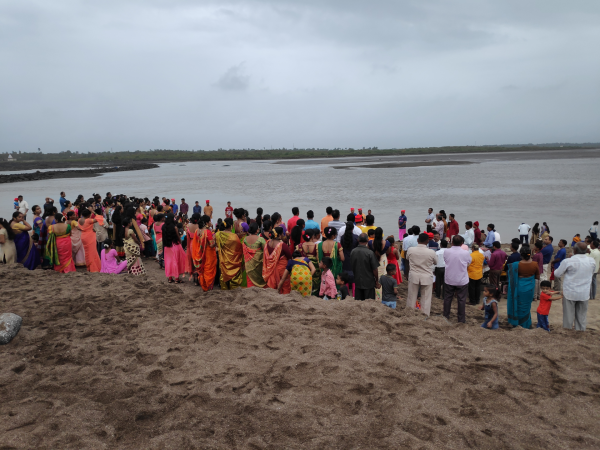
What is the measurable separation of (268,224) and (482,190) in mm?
26450

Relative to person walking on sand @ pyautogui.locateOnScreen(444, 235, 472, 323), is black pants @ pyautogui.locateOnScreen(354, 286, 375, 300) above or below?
below

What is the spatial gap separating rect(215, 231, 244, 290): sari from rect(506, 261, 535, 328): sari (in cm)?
450

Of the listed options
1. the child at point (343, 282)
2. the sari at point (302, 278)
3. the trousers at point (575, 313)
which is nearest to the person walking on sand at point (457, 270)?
the trousers at point (575, 313)

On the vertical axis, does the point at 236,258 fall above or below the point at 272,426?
above

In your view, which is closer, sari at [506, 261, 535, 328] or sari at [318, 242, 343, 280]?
sari at [506, 261, 535, 328]

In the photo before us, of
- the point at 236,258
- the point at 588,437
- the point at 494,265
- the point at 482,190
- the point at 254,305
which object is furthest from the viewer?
the point at 482,190

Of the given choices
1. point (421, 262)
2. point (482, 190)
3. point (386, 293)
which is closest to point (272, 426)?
point (386, 293)

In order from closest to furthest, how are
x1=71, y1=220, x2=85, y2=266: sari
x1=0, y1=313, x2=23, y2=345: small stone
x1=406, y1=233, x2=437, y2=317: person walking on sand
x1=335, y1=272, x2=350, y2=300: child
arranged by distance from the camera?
1. x1=0, y1=313, x2=23, y2=345: small stone
2. x1=406, y1=233, x2=437, y2=317: person walking on sand
3. x1=335, y1=272, x2=350, y2=300: child
4. x1=71, y1=220, x2=85, y2=266: sari

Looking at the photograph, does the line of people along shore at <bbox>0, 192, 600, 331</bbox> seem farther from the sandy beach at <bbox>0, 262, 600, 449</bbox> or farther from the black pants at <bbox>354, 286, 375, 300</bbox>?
the sandy beach at <bbox>0, 262, 600, 449</bbox>

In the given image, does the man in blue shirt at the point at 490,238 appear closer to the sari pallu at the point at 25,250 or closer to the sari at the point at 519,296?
the sari at the point at 519,296

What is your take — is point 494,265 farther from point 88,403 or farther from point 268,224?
point 88,403

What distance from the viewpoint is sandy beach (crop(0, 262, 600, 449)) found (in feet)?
10.6

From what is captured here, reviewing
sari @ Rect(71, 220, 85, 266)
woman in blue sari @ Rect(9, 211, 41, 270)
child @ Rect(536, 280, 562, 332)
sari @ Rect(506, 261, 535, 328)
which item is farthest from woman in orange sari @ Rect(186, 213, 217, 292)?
child @ Rect(536, 280, 562, 332)

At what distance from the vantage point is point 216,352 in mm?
4668
